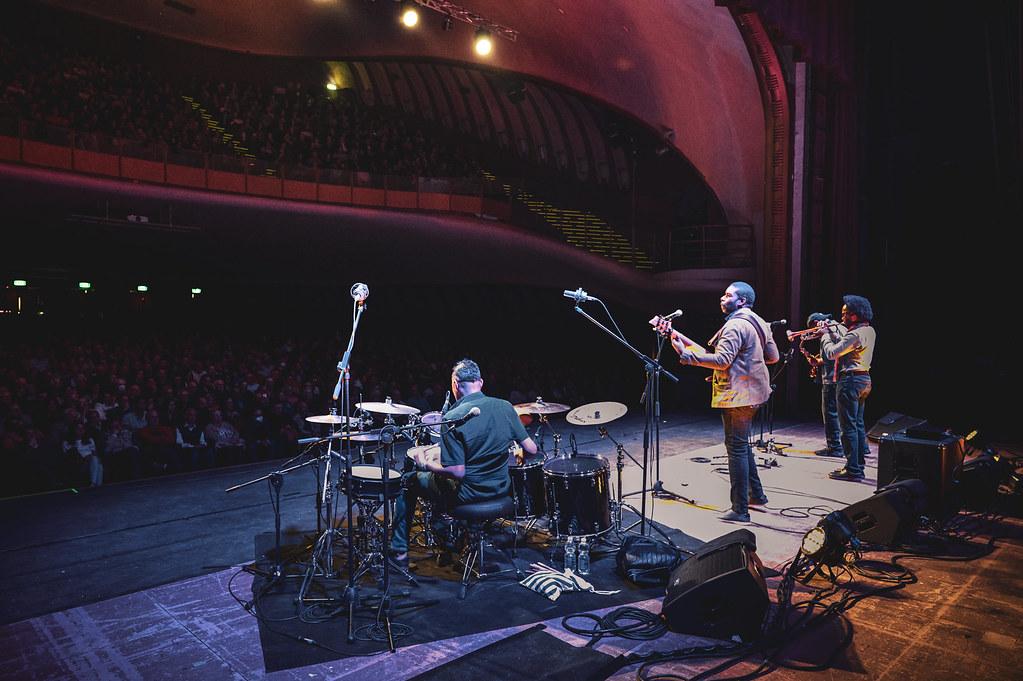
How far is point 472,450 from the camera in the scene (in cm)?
371

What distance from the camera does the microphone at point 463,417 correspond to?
3.34 metres

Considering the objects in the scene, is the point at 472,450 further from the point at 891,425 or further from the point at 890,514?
the point at 891,425

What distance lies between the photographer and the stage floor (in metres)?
2.88

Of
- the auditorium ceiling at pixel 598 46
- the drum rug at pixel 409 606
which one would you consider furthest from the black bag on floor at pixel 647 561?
the auditorium ceiling at pixel 598 46

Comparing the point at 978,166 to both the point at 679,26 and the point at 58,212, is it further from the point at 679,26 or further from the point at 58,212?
the point at 58,212

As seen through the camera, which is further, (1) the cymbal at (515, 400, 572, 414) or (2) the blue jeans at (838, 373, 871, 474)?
(2) the blue jeans at (838, 373, 871, 474)

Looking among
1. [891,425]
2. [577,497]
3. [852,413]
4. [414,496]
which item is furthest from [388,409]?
[891,425]

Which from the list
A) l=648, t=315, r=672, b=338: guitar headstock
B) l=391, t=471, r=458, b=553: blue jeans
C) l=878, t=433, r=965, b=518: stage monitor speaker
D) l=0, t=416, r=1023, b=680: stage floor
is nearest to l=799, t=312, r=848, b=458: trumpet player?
l=0, t=416, r=1023, b=680: stage floor

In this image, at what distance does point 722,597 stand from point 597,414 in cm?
156

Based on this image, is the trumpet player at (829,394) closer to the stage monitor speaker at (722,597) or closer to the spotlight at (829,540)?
the spotlight at (829,540)

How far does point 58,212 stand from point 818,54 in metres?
11.0

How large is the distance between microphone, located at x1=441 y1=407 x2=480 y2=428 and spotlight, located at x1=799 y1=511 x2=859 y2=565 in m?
1.90

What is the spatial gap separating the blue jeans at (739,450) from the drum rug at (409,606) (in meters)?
1.09

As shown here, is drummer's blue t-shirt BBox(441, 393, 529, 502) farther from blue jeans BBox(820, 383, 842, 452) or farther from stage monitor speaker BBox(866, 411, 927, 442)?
stage monitor speaker BBox(866, 411, 927, 442)
